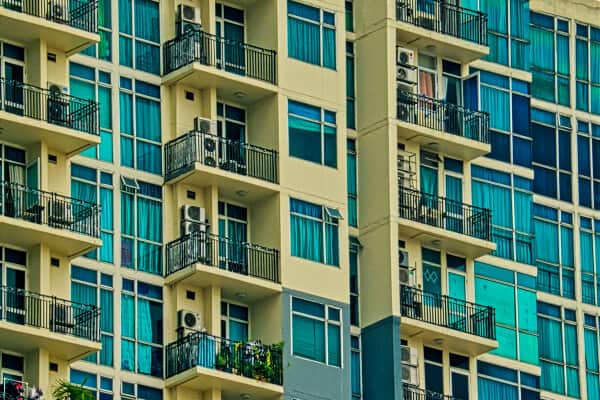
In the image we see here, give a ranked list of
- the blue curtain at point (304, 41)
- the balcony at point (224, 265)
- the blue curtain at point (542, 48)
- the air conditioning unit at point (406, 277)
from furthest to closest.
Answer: the blue curtain at point (542, 48)
the air conditioning unit at point (406, 277)
the blue curtain at point (304, 41)
the balcony at point (224, 265)

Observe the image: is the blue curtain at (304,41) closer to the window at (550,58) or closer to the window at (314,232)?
the window at (314,232)

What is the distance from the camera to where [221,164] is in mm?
71938

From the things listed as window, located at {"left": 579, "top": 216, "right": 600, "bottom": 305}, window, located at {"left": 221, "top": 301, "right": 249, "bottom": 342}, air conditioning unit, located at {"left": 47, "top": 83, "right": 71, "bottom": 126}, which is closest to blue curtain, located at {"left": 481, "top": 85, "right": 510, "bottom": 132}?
window, located at {"left": 579, "top": 216, "right": 600, "bottom": 305}

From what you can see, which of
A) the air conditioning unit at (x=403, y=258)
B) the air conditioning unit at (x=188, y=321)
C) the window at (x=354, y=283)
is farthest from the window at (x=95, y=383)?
the air conditioning unit at (x=403, y=258)

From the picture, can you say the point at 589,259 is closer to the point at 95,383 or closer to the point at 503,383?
the point at 503,383

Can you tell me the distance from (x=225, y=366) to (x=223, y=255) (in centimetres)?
266

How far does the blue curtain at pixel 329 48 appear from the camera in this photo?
74.4 metres

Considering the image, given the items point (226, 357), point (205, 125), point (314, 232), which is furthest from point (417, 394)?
point (205, 125)

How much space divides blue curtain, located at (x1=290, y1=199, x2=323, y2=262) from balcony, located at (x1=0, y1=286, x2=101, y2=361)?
605cm

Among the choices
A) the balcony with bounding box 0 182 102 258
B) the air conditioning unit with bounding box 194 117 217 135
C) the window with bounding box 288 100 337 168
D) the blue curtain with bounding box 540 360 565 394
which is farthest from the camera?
the blue curtain with bounding box 540 360 565 394

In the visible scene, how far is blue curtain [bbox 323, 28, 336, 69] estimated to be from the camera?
74375mm

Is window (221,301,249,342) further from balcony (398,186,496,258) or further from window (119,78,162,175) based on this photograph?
balcony (398,186,496,258)

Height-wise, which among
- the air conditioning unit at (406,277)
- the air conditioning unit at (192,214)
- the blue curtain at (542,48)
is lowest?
the air conditioning unit at (406,277)

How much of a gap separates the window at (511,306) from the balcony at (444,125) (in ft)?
9.02
